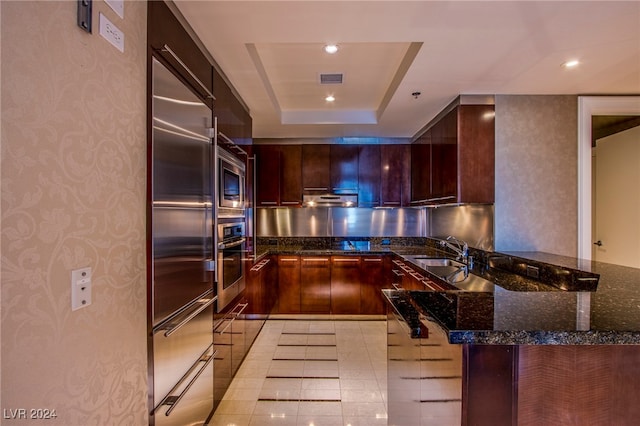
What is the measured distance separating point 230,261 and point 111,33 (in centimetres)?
161

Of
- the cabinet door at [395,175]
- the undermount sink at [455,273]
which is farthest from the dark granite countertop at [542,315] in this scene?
the cabinet door at [395,175]

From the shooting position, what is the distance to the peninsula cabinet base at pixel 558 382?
0.94 metres

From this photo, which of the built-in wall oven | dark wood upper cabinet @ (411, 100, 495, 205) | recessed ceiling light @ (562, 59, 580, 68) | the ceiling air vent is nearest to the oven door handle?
the built-in wall oven

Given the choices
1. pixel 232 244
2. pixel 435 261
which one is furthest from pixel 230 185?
pixel 435 261

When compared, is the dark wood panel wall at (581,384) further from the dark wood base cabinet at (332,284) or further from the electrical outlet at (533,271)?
the dark wood base cabinet at (332,284)

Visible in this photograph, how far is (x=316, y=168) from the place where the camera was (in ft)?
13.8

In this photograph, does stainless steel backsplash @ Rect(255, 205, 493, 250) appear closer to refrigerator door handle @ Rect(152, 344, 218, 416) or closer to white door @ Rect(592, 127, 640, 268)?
white door @ Rect(592, 127, 640, 268)

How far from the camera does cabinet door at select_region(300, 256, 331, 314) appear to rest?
12.7ft

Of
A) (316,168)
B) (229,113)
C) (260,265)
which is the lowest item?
(260,265)

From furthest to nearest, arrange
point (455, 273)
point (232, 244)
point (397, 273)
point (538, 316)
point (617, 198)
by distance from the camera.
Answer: point (397, 273) < point (617, 198) < point (455, 273) < point (232, 244) < point (538, 316)

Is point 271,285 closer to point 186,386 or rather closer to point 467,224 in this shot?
point 186,386

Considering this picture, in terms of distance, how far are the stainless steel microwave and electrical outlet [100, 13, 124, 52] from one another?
984 millimetres

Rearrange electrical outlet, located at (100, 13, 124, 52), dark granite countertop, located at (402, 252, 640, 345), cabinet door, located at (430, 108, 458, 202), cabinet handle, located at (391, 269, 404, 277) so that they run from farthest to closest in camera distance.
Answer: cabinet handle, located at (391, 269, 404, 277) < cabinet door, located at (430, 108, 458, 202) < electrical outlet, located at (100, 13, 124, 52) < dark granite countertop, located at (402, 252, 640, 345)

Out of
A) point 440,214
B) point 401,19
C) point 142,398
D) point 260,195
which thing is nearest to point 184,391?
point 142,398
